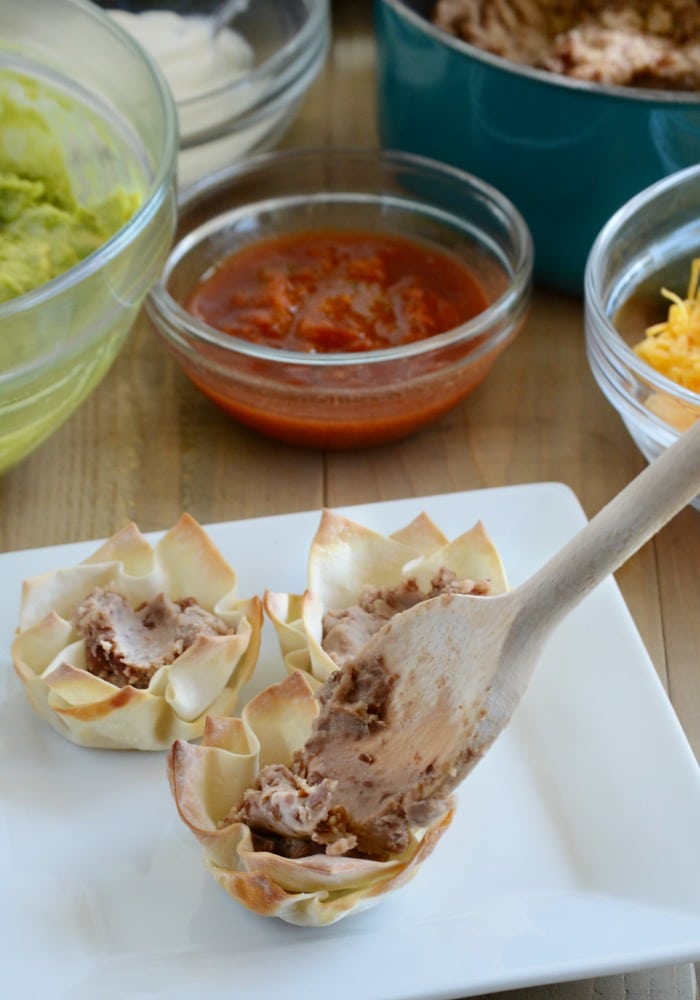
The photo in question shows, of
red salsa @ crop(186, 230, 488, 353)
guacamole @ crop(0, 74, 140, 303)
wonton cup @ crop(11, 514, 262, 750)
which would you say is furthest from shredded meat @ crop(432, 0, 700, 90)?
wonton cup @ crop(11, 514, 262, 750)

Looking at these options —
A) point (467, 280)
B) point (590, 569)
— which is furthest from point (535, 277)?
point (590, 569)

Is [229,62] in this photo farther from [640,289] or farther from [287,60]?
[640,289]

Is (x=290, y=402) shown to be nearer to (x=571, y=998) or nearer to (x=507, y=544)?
(x=507, y=544)

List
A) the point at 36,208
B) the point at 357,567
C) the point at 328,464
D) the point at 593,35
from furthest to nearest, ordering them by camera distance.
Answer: the point at 593,35, the point at 328,464, the point at 36,208, the point at 357,567

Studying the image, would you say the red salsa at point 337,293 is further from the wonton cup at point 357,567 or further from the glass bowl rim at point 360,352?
the wonton cup at point 357,567

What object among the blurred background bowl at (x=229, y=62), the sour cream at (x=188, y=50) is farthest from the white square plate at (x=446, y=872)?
the sour cream at (x=188, y=50)

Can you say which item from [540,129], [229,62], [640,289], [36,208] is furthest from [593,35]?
[36,208]
